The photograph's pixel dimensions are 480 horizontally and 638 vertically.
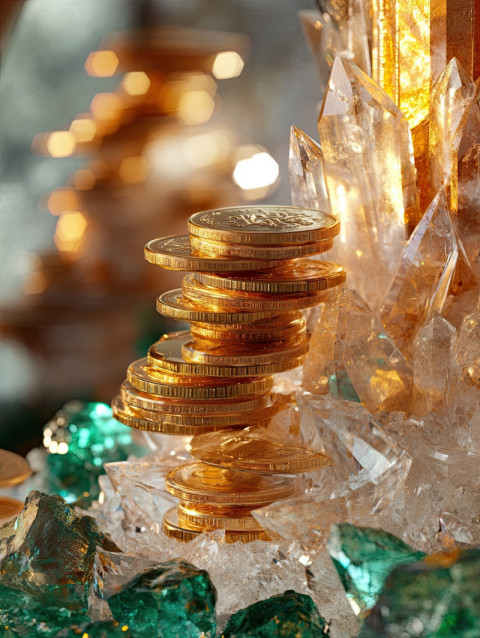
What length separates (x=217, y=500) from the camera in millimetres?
704

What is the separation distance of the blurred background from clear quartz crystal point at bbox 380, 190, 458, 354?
4.05 feet

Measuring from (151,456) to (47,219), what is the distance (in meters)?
1.24

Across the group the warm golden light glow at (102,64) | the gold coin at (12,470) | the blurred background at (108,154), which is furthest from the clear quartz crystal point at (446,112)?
the warm golden light glow at (102,64)

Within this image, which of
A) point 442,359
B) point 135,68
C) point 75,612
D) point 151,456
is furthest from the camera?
point 135,68

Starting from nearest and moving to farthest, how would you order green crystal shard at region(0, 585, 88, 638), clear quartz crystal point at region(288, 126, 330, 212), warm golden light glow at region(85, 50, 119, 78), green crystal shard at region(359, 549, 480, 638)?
green crystal shard at region(359, 549, 480, 638), green crystal shard at region(0, 585, 88, 638), clear quartz crystal point at region(288, 126, 330, 212), warm golden light glow at region(85, 50, 119, 78)

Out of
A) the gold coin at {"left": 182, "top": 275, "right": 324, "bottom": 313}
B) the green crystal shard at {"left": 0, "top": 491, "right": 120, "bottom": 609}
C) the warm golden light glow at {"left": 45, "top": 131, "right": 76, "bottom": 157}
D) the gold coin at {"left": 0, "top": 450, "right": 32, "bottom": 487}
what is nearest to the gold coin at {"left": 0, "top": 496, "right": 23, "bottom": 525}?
the gold coin at {"left": 0, "top": 450, "right": 32, "bottom": 487}

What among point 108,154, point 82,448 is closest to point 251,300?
point 82,448

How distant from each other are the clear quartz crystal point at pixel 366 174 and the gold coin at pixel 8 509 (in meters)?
0.37

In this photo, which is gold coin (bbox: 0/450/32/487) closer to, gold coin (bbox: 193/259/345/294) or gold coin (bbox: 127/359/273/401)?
gold coin (bbox: 127/359/273/401)

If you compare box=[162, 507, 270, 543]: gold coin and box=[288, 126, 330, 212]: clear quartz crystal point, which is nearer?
box=[162, 507, 270, 543]: gold coin

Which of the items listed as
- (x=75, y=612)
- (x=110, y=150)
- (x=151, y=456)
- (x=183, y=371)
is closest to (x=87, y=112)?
(x=110, y=150)

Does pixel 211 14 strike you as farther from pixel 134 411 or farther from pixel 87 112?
pixel 134 411

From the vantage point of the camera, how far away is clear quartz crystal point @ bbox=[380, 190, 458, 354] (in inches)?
29.9

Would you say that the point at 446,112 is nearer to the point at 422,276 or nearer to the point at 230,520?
the point at 422,276
